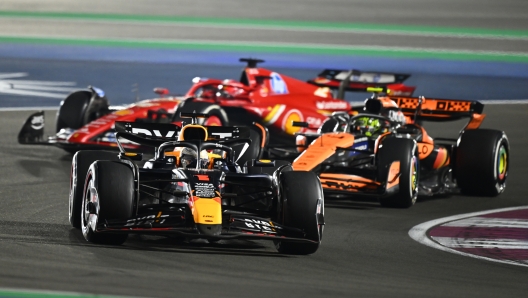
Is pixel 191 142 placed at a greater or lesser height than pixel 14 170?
greater

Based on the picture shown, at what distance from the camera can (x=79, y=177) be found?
33.4 ft

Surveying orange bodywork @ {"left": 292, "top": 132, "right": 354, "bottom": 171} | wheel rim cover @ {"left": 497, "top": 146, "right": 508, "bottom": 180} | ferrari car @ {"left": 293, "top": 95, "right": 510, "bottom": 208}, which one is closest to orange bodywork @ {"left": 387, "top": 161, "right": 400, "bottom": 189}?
ferrari car @ {"left": 293, "top": 95, "right": 510, "bottom": 208}

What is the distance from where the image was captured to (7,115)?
67.1 feet

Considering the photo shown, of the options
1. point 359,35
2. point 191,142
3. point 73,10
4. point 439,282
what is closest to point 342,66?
point 359,35

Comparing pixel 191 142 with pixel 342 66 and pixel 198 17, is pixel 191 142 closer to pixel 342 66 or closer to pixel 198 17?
pixel 342 66

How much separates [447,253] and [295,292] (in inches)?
101

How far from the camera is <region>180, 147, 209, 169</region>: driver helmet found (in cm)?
1031

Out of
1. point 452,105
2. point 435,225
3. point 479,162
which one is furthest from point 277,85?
point 435,225

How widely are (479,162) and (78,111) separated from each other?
5676mm

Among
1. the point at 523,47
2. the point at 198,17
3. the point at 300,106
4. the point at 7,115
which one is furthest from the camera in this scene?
the point at 198,17

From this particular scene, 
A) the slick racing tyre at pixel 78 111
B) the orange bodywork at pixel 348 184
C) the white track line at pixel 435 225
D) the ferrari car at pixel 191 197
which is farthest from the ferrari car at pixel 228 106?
the ferrari car at pixel 191 197

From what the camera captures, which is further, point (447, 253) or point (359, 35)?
point (359, 35)

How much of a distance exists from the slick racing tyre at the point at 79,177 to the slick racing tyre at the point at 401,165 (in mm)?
3668

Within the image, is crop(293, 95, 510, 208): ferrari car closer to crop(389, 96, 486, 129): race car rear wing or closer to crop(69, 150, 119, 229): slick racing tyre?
crop(389, 96, 486, 129): race car rear wing
